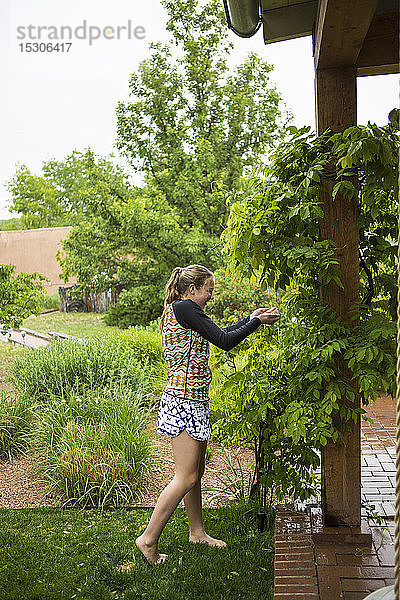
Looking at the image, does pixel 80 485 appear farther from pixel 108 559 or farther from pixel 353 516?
pixel 353 516

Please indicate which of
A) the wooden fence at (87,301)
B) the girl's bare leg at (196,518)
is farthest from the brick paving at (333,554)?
the wooden fence at (87,301)

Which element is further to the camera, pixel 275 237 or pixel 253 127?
pixel 253 127

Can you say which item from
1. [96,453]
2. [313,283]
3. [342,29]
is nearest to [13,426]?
[96,453]

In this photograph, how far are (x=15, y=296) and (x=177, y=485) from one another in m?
4.73

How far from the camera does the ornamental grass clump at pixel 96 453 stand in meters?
4.17

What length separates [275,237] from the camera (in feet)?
9.41

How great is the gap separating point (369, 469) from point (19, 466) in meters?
2.61

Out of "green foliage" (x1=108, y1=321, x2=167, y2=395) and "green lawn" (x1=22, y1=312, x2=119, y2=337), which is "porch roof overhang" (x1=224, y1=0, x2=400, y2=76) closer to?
"green foliage" (x1=108, y1=321, x2=167, y2=395)

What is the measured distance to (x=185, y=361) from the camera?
3.03m

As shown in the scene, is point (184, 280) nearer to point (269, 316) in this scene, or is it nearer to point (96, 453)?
point (269, 316)

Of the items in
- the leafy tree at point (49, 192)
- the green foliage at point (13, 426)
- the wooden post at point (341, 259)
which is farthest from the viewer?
the leafy tree at point (49, 192)

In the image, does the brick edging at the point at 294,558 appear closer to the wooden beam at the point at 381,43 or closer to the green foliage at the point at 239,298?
the wooden beam at the point at 381,43

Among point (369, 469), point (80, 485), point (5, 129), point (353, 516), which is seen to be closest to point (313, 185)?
point (353, 516)

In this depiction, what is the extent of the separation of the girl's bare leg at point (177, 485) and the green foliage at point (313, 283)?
271 millimetres
